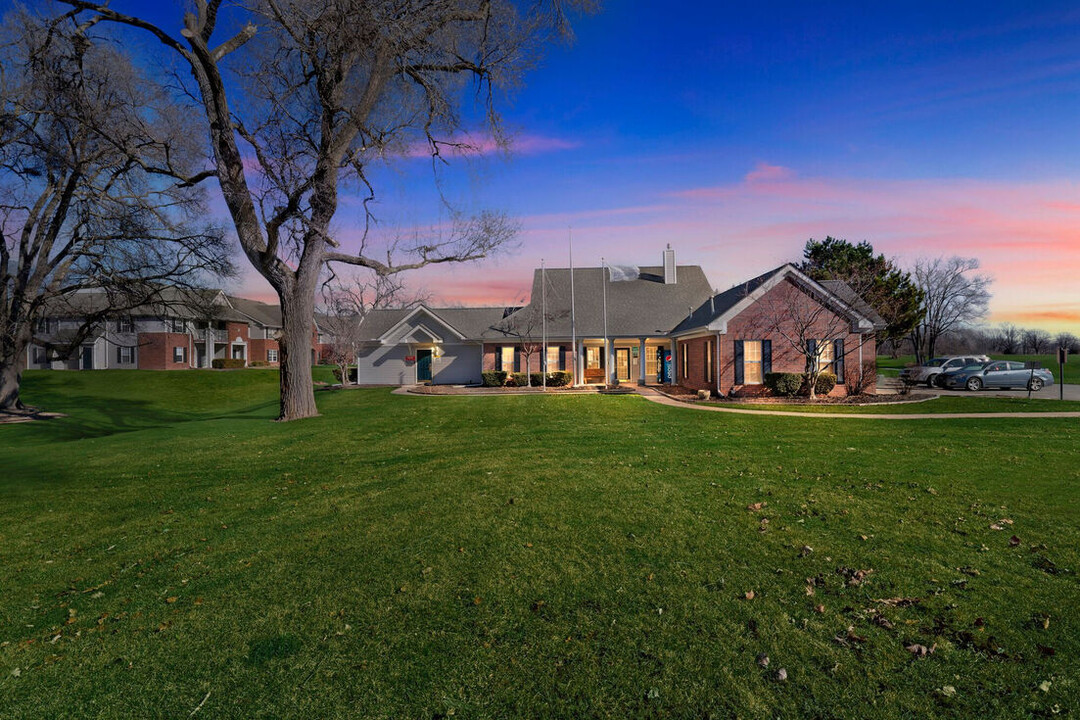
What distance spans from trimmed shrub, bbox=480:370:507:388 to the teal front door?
5732mm

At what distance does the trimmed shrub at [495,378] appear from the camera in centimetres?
2967

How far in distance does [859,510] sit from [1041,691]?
11.3ft

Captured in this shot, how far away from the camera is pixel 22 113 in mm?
16953

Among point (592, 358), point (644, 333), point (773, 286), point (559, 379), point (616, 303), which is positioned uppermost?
point (616, 303)

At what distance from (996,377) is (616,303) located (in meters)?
20.0

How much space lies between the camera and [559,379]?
93.9ft

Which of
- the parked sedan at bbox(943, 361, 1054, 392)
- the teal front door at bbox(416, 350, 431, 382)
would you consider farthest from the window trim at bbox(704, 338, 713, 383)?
the teal front door at bbox(416, 350, 431, 382)

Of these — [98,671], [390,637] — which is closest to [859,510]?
[390,637]

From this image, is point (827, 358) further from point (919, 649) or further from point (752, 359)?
point (919, 649)

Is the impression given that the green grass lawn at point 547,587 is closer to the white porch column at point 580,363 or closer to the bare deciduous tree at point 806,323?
the bare deciduous tree at point 806,323

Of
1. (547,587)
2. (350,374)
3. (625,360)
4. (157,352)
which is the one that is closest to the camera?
(547,587)

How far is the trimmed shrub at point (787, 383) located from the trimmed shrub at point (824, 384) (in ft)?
2.38

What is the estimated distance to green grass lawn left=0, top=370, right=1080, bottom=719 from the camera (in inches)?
134

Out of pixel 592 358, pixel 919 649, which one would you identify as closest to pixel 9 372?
pixel 592 358
